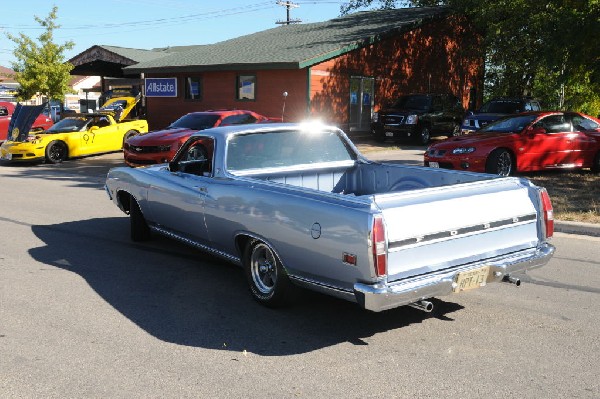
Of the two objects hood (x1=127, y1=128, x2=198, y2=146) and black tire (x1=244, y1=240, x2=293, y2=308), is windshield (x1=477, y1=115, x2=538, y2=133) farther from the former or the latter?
black tire (x1=244, y1=240, x2=293, y2=308)

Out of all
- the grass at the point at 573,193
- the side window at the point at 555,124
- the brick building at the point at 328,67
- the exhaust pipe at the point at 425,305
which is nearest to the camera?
the exhaust pipe at the point at 425,305

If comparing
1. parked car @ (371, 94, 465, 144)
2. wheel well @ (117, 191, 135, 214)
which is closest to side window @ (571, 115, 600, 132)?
parked car @ (371, 94, 465, 144)

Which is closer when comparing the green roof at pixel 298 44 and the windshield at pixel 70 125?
the windshield at pixel 70 125

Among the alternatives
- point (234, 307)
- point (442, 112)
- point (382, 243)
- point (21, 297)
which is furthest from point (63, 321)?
point (442, 112)

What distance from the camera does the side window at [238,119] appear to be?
15945mm

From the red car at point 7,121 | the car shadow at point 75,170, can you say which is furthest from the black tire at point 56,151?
the red car at point 7,121

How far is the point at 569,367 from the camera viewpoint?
13.6 feet

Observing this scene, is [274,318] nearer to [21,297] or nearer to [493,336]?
[493,336]

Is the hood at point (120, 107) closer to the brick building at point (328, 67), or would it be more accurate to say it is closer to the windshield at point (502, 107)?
the brick building at point (328, 67)

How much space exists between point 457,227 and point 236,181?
6.81ft

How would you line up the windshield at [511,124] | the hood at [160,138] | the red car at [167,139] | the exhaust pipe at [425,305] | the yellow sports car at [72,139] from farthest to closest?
1. the yellow sports car at [72,139]
2. the hood at [160,138]
3. the red car at [167,139]
4. the windshield at [511,124]
5. the exhaust pipe at [425,305]

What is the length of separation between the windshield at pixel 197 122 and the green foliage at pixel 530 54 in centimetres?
887

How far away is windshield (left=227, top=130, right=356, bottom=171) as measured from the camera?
607 centimetres

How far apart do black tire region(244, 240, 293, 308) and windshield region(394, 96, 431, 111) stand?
18536 mm
